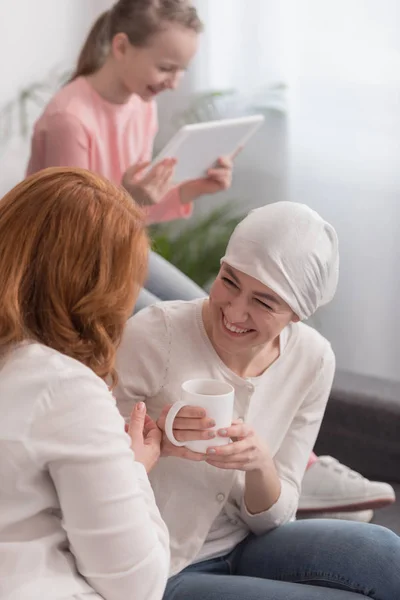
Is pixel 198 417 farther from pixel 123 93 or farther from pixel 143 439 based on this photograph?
pixel 123 93

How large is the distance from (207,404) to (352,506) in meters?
0.81

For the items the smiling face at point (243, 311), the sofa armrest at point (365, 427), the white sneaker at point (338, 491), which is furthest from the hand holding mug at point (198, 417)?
the sofa armrest at point (365, 427)

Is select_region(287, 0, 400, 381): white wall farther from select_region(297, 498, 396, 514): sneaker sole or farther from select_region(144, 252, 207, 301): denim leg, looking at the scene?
select_region(297, 498, 396, 514): sneaker sole

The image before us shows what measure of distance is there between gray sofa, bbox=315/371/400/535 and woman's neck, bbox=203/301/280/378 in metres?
0.56

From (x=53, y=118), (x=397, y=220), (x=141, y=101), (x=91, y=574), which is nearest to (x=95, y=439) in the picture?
(x=91, y=574)

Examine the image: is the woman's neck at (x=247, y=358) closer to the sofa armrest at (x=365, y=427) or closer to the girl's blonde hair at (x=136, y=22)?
the sofa armrest at (x=365, y=427)

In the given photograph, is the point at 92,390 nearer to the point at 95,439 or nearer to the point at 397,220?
the point at 95,439

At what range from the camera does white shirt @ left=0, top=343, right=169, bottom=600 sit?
94 centimetres

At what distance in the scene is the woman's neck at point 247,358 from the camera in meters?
1.45

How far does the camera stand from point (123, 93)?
223cm

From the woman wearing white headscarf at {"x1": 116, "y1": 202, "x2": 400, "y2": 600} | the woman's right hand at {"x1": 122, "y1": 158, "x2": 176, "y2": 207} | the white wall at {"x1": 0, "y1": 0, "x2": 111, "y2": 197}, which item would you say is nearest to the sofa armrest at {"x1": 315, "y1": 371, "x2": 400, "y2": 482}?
the woman wearing white headscarf at {"x1": 116, "y1": 202, "x2": 400, "y2": 600}

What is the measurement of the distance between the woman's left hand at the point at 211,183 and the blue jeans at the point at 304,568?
42.3 inches

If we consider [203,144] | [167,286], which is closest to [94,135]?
[203,144]

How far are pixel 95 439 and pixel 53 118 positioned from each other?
132 cm
